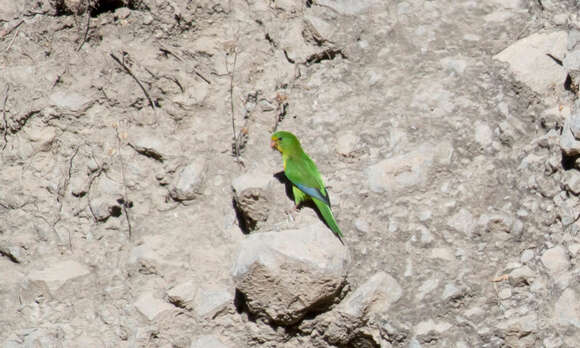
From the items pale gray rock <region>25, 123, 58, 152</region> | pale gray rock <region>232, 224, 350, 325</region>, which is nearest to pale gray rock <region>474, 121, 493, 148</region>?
pale gray rock <region>232, 224, 350, 325</region>

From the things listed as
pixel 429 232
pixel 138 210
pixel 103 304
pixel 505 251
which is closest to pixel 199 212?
pixel 138 210

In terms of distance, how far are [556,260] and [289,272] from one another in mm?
1427

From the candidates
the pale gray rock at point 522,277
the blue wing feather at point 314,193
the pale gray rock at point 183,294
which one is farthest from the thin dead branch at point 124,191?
the pale gray rock at point 522,277

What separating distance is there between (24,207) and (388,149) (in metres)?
2.28

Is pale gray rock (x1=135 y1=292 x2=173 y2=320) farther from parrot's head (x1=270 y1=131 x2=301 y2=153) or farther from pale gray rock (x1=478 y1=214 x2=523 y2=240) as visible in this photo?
pale gray rock (x1=478 y1=214 x2=523 y2=240)

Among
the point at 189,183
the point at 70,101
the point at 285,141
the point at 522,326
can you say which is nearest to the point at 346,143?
the point at 285,141

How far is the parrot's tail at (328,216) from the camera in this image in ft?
14.8

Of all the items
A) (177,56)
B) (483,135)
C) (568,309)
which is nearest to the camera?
(568,309)

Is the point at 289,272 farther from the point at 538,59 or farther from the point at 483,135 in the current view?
the point at 538,59

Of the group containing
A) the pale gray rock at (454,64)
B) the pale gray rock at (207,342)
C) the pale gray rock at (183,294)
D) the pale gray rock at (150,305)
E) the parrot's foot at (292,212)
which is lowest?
the pale gray rock at (207,342)

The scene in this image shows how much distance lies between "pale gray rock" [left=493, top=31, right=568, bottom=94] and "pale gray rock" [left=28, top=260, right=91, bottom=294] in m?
2.90

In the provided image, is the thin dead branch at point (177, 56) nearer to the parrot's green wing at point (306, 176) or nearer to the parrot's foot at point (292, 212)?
the parrot's green wing at point (306, 176)

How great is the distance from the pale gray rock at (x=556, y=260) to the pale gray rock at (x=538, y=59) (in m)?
1.07

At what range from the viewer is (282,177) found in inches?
193
